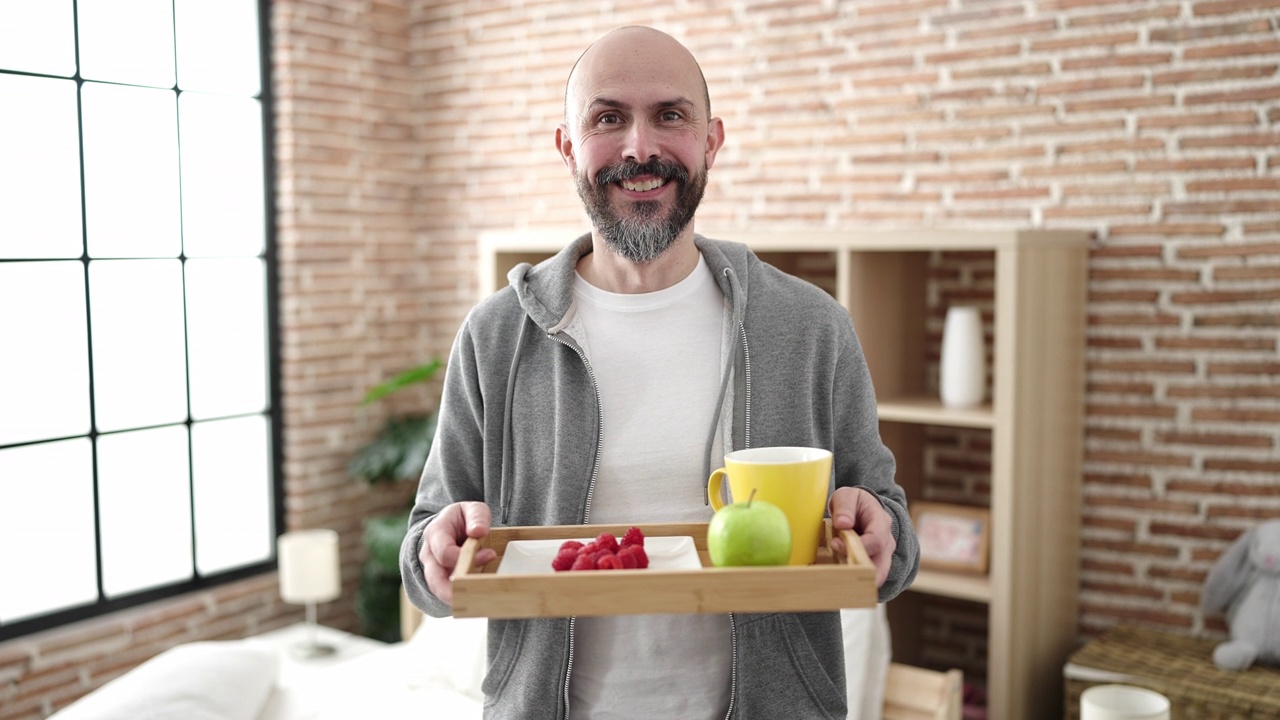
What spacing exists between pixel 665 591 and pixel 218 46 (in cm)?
346

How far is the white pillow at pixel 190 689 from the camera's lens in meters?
2.48

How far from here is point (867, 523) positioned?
4.56 feet

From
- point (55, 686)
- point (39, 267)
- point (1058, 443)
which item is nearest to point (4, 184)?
point (39, 267)

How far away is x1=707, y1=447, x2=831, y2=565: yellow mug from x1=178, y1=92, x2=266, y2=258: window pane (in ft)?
10.2

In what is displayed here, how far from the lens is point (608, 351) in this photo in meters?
1.62

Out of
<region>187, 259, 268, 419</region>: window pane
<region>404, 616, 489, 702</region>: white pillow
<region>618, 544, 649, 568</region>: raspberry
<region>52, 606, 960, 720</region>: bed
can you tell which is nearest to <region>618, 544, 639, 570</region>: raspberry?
<region>618, 544, 649, 568</region>: raspberry

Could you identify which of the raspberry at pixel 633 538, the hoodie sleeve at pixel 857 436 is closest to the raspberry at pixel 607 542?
the raspberry at pixel 633 538

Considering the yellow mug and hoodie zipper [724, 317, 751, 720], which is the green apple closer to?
the yellow mug

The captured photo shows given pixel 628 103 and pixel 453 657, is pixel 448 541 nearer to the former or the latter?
pixel 628 103

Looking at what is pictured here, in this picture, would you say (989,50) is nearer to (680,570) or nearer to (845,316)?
(845,316)

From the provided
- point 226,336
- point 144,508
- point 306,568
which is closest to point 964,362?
point 306,568

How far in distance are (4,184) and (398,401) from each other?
1692 mm

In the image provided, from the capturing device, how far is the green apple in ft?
3.97

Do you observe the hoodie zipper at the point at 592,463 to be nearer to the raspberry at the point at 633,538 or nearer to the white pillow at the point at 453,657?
the raspberry at the point at 633,538
